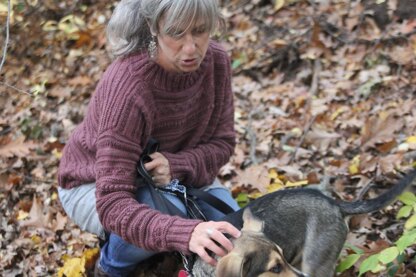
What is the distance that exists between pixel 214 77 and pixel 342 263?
4.99ft

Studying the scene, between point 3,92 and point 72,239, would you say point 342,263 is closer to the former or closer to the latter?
Result: point 72,239

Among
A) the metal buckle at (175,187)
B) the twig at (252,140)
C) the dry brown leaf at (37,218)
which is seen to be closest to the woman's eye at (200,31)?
the metal buckle at (175,187)

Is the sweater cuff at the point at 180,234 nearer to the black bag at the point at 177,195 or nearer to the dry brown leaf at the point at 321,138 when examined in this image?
the black bag at the point at 177,195

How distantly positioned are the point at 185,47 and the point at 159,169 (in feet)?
2.83

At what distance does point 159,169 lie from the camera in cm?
361

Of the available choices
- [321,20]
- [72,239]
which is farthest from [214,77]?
[321,20]

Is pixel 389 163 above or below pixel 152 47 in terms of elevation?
below

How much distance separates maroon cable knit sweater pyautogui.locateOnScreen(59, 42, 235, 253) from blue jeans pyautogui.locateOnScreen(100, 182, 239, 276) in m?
0.22

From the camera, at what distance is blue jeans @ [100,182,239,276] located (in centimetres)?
363

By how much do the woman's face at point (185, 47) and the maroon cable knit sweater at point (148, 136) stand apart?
15 cm

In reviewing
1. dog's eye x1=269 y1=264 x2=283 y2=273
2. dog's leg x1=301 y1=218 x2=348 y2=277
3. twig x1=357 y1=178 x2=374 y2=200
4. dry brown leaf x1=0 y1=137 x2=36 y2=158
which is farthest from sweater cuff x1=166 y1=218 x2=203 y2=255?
dry brown leaf x1=0 y1=137 x2=36 y2=158

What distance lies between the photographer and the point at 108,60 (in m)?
7.36

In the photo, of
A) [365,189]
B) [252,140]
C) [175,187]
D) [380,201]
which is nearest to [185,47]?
[175,187]

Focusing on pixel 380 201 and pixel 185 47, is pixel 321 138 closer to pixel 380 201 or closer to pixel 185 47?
pixel 380 201
